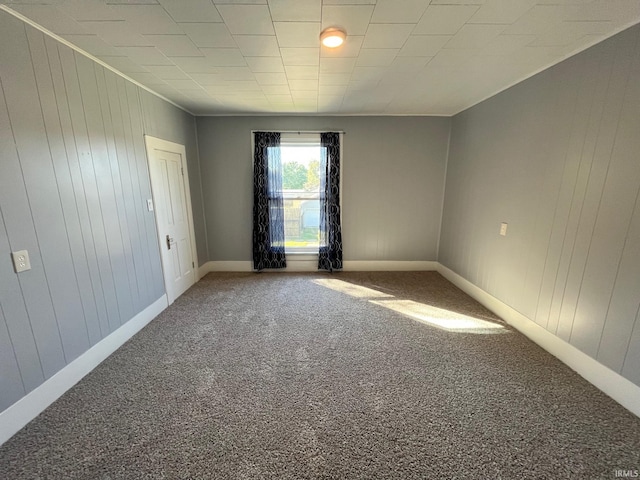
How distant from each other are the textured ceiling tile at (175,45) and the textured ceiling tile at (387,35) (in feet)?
4.24

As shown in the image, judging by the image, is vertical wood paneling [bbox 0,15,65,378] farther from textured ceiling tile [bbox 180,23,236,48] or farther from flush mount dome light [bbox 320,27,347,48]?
flush mount dome light [bbox 320,27,347,48]

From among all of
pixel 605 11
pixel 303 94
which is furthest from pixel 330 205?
pixel 605 11

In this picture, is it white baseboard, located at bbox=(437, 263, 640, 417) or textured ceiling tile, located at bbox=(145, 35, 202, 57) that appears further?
textured ceiling tile, located at bbox=(145, 35, 202, 57)

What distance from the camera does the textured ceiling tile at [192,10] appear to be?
4.71ft

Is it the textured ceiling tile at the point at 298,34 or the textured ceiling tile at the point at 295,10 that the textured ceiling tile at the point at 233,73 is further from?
the textured ceiling tile at the point at 295,10

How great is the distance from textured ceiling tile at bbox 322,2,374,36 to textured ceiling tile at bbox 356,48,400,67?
281 mm

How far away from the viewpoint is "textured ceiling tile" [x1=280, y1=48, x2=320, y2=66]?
1.96 m

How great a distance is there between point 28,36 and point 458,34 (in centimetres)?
283

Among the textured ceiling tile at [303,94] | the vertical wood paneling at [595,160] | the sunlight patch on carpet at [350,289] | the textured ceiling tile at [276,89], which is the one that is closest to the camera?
the vertical wood paneling at [595,160]

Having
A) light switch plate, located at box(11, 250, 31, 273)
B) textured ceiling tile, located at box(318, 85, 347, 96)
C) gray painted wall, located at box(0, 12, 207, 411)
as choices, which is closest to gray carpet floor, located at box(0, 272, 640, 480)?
gray painted wall, located at box(0, 12, 207, 411)

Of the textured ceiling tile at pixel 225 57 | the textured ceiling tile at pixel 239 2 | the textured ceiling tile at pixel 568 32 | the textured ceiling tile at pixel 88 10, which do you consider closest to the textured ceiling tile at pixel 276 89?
the textured ceiling tile at pixel 225 57

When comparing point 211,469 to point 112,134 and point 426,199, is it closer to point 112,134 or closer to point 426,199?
point 112,134

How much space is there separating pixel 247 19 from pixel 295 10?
32cm

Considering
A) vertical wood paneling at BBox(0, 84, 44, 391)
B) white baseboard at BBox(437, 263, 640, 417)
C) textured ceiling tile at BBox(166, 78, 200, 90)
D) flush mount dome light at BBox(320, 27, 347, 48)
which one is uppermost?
textured ceiling tile at BBox(166, 78, 200, 90)
